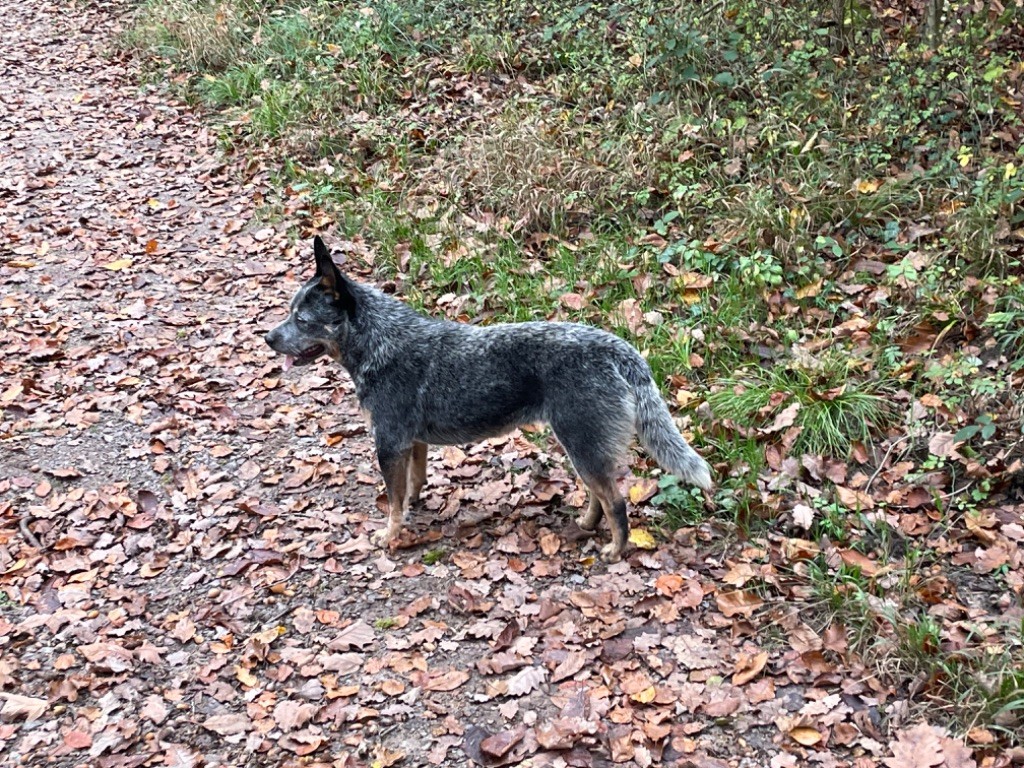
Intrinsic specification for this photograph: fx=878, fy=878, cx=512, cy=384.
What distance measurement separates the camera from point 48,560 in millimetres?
5812

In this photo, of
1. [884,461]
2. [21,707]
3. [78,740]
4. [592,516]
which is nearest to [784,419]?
[884,461]

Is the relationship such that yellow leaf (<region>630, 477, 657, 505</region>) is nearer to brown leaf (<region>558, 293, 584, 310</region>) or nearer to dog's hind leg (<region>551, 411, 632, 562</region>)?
dog's hind leg (<region>551, 411, 632, 562</region>)

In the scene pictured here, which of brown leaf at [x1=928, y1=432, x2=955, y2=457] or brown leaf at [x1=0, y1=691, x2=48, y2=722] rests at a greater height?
brown leaf at [x1=928, y1=432, x2=955, y2=457]

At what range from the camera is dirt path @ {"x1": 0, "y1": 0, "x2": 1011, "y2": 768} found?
4406mm

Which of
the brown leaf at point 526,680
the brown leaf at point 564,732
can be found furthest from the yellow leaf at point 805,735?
the brown leaf at point 526,680

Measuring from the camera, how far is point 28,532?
598 cm

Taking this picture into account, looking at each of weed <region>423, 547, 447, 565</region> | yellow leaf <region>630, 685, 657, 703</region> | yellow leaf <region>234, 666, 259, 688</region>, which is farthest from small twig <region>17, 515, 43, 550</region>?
yellow leaf <region>630, 685, 657, 703</region>

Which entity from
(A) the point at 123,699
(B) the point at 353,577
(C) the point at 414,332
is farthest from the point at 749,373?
(A) the point at 123,699

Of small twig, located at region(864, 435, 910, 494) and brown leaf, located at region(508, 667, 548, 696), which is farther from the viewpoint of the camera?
small twig, located at region(864, 435, 910, 494)

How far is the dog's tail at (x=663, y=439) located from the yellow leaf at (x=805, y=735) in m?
1.40

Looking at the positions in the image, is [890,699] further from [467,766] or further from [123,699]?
[123,699]

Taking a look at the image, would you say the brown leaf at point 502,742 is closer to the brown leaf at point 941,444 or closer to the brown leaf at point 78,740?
the brown leaf at point 78,740

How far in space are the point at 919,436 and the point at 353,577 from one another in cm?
379

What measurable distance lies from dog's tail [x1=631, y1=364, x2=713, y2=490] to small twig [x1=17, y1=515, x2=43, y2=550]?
4.09 m
